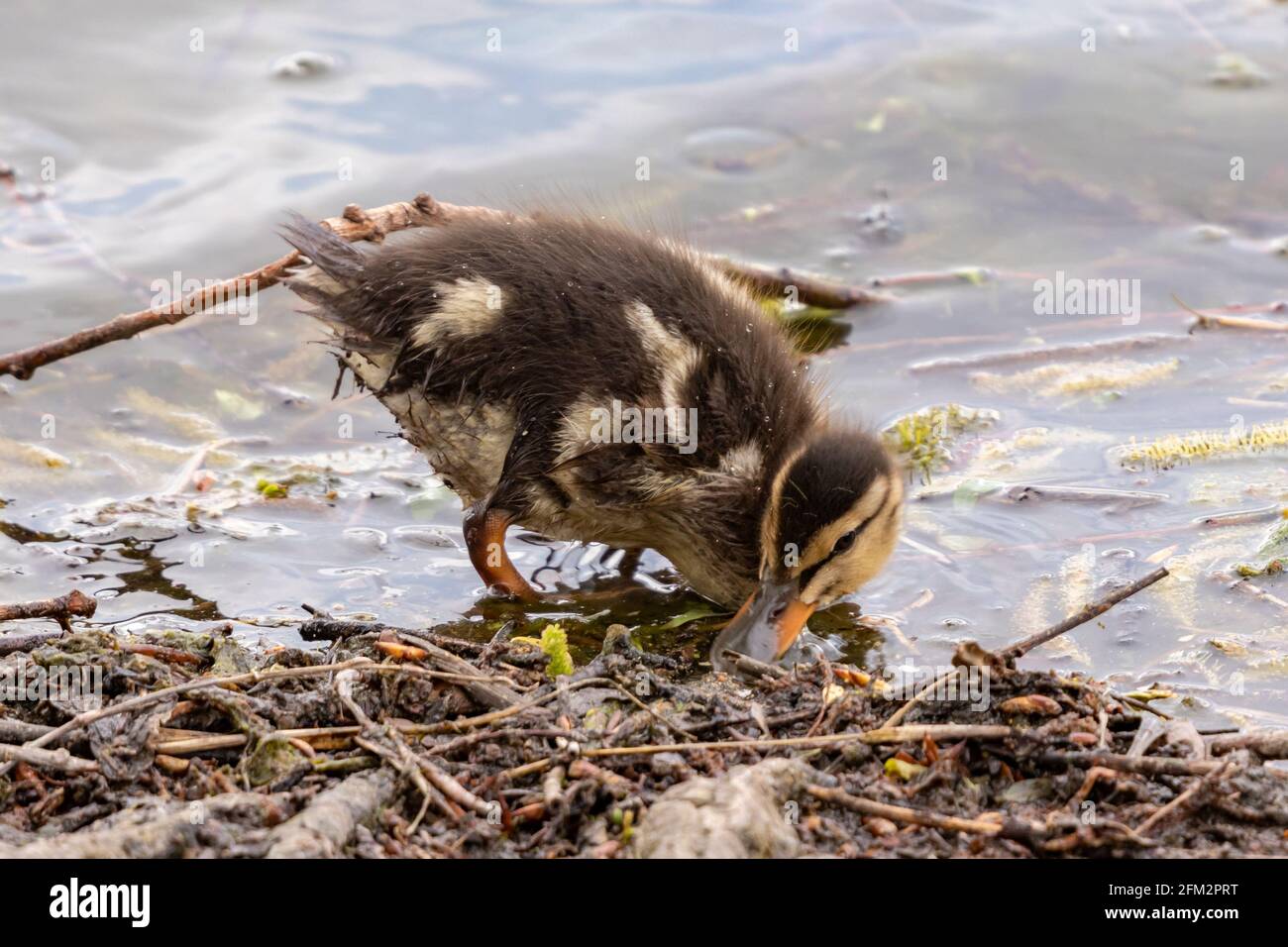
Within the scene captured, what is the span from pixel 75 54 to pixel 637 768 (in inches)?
252

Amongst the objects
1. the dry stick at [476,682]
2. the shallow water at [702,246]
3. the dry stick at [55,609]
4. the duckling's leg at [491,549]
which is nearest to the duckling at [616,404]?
the duckling's leg at [491,549]

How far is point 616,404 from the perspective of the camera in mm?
4262

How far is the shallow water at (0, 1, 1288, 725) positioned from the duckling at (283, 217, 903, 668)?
0.29 meters

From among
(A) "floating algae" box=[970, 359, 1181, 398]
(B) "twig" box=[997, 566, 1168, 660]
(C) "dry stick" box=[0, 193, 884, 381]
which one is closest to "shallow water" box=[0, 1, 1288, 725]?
(A) "floating algae" box=[970, 359, 1181, 398]

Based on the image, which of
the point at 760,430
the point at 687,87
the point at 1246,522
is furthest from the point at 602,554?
the point at 687,87

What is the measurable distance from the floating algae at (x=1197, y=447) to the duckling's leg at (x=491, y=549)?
7.42ft

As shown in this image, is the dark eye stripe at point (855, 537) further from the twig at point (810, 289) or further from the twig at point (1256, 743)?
the twig at point (810, 289)

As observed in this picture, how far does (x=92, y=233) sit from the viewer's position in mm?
6711

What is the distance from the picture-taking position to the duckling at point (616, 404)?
4.18m

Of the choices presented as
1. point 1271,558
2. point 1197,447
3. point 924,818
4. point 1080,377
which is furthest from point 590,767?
point 1080,377

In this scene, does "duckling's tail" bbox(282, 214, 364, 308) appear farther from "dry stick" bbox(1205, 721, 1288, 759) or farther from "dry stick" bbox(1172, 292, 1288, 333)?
"dry stick" bbox(1172, 292, 1288, 333)

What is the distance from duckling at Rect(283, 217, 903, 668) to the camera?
13.7 ft
